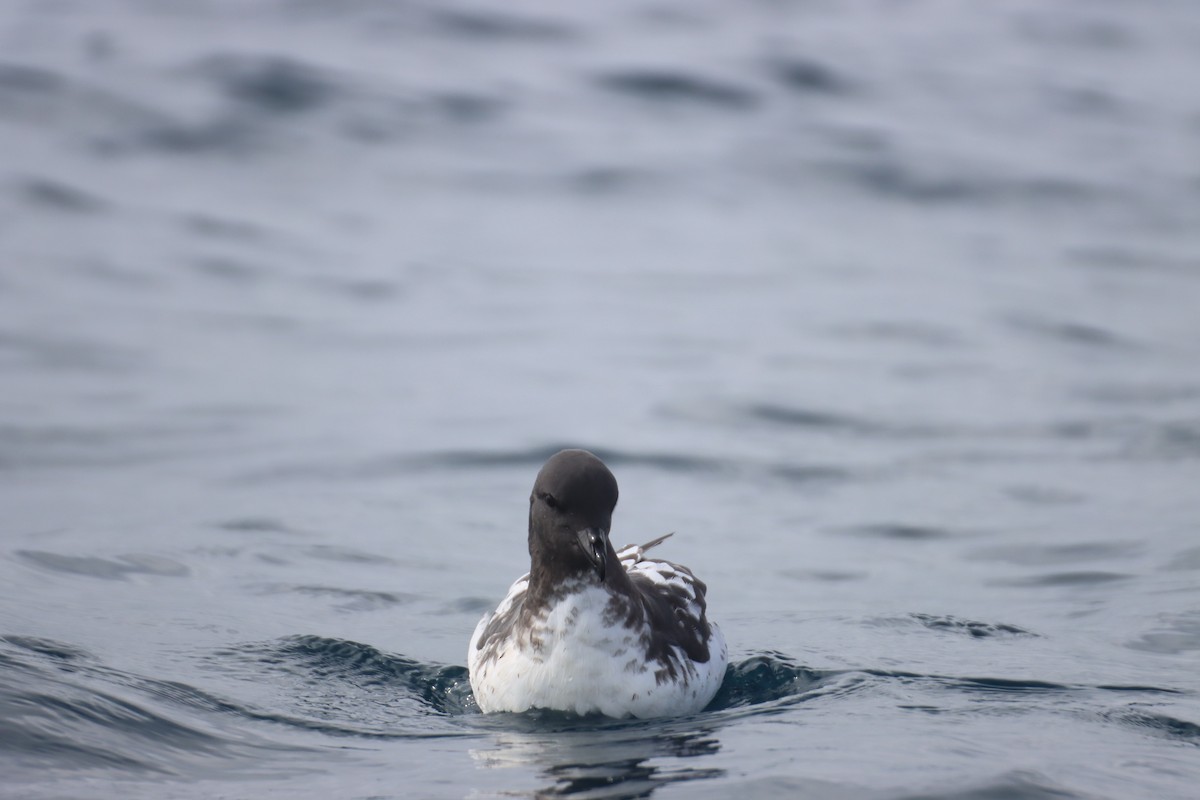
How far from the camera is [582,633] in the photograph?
8.95m

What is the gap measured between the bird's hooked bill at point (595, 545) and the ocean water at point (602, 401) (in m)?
0.89

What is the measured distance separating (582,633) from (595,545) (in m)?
0.51

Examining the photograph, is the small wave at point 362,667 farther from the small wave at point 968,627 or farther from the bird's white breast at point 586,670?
the small wave at point 968,627

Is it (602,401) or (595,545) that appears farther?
(602,401)

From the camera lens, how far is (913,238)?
2808 centimetres

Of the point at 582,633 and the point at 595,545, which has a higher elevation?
the point at 595,545

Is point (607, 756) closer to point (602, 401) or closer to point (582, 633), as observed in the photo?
point (582, 633)

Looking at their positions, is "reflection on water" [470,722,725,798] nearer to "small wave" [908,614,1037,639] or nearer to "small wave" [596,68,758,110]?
"small wave" [908,614,1037,639]

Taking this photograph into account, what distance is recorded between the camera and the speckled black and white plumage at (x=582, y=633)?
889 cm

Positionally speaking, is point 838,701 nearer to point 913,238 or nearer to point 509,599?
point 509,599

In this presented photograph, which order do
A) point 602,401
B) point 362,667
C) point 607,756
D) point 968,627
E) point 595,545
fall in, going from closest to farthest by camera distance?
1. point 607,756
2. point 595,545
3. point 362,667
4. point 968,627
5. point 602,401

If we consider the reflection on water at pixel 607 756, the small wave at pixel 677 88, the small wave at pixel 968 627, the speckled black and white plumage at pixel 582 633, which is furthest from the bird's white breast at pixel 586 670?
the small wave at pixel 677 88

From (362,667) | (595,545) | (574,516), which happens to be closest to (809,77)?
(362,667)

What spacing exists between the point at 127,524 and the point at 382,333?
897 cm
